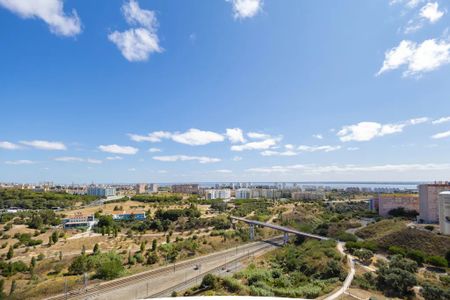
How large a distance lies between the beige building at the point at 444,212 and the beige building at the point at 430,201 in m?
11.4

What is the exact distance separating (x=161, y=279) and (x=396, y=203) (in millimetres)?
49267

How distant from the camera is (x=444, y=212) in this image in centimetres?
3331

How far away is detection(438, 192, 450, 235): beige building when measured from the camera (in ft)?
108

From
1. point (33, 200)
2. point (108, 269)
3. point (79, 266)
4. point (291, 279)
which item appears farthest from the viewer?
point (33, 200)

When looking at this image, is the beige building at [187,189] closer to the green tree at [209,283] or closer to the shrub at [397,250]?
the shrub at [397,250]

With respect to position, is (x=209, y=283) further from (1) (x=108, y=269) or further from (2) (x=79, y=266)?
(2) (x=79, y=266)

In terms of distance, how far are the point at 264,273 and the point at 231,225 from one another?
2826cm

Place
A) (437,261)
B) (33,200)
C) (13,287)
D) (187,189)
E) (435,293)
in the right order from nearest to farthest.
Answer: (435,293) < (13,287) < (437,261) < (33,200) < (187,189)

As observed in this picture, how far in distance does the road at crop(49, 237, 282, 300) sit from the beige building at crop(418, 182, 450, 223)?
29.8 m

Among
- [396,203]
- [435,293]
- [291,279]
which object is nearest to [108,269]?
[291,279]

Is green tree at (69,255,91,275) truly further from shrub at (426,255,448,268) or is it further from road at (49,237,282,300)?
shrub at (426,255,448,268)

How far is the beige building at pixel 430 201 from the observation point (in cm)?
4355

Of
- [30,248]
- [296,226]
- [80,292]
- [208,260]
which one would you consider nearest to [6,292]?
[80,292]

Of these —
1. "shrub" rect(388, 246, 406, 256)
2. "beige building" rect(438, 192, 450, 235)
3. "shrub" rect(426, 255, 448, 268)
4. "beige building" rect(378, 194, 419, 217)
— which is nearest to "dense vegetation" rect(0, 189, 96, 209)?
"shrub" rect(388, 246, 406, 256)
